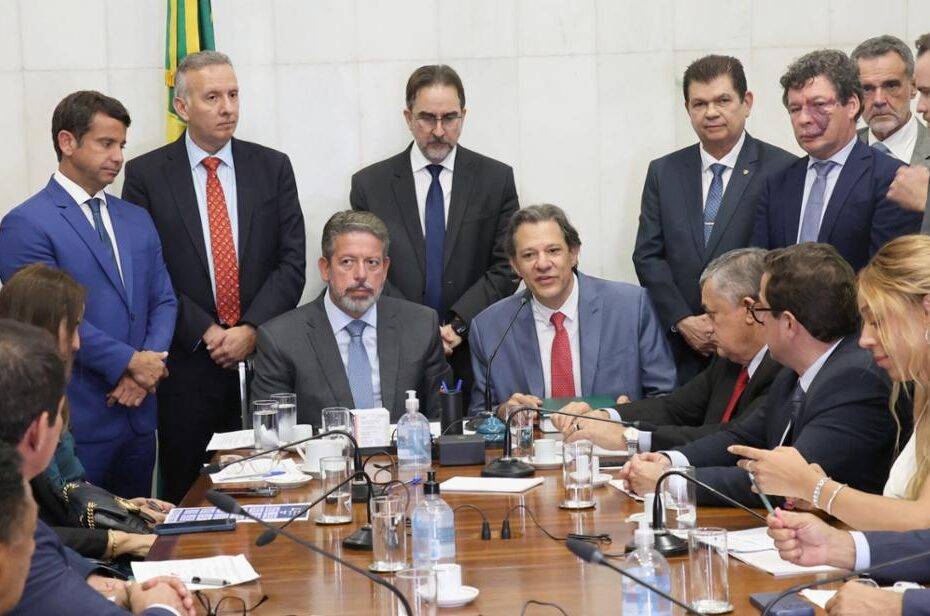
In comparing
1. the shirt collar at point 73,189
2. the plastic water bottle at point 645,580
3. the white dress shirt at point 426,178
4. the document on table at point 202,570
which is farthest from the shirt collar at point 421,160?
the plastic water bottle at point 645,580

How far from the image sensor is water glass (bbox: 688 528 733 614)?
2449mm

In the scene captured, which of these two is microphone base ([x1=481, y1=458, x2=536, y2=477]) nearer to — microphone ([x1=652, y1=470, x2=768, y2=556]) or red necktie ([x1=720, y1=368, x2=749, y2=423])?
red necktie ([x1=720, y1=368, x2=749, y2=423])

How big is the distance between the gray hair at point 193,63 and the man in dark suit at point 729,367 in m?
2.44

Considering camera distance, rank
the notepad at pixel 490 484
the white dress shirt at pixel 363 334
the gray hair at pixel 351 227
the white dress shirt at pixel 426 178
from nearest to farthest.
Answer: the notepad at pixel 490 484
the white dress shirt at pixel 363 334
the gray hair at pixel 351 227
the white dress shirt at pixel 426 178

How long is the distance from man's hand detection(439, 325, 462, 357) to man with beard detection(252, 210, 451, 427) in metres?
0.47

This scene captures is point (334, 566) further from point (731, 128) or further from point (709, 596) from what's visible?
point (731, 128)

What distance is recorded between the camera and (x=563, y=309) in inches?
197

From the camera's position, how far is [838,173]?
4941 millimetres

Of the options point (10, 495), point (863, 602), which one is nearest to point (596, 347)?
point (863, 602)

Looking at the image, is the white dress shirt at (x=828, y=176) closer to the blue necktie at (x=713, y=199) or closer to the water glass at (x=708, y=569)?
the blue necktie at (x=713, y=199)

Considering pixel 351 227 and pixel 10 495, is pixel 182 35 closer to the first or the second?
pixel 351 227

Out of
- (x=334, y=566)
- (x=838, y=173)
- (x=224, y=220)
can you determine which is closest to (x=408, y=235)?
(x=224, y=220)

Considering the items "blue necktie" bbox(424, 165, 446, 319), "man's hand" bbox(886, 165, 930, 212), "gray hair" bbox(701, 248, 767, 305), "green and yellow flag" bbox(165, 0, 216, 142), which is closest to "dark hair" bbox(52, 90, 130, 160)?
"green and yellow flag" bbox(165, 0, 216, 142)

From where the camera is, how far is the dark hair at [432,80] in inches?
224
